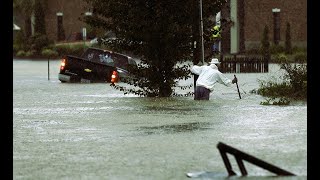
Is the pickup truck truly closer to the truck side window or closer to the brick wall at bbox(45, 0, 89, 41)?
the truck side window

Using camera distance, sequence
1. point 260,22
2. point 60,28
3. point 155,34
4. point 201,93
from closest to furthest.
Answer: point 201,93, point 155,34, point 260,22, point 60,28

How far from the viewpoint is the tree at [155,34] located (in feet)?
117

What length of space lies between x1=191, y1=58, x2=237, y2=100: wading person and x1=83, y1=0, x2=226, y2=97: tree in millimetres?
2076

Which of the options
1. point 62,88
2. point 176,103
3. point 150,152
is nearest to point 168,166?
point 150,152

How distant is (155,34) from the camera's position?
3572cm

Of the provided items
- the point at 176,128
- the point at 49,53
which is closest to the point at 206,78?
the point at 176,128

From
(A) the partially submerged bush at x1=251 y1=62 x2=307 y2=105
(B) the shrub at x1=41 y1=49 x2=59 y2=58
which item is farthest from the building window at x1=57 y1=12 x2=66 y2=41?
(A) the partially submerged bush at x1=251 y1=62 x2=307 y2=105

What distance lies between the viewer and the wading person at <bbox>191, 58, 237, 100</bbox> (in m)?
33.2

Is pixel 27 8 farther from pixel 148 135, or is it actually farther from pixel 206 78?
pixel 148 135

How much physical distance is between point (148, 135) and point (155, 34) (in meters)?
13.7

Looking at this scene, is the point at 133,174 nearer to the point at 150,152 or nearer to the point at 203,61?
the point at 150,152

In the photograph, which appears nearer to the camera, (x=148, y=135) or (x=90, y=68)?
(x=148, y=135)

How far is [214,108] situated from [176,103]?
8.17 ft

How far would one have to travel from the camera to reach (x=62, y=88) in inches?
1708
